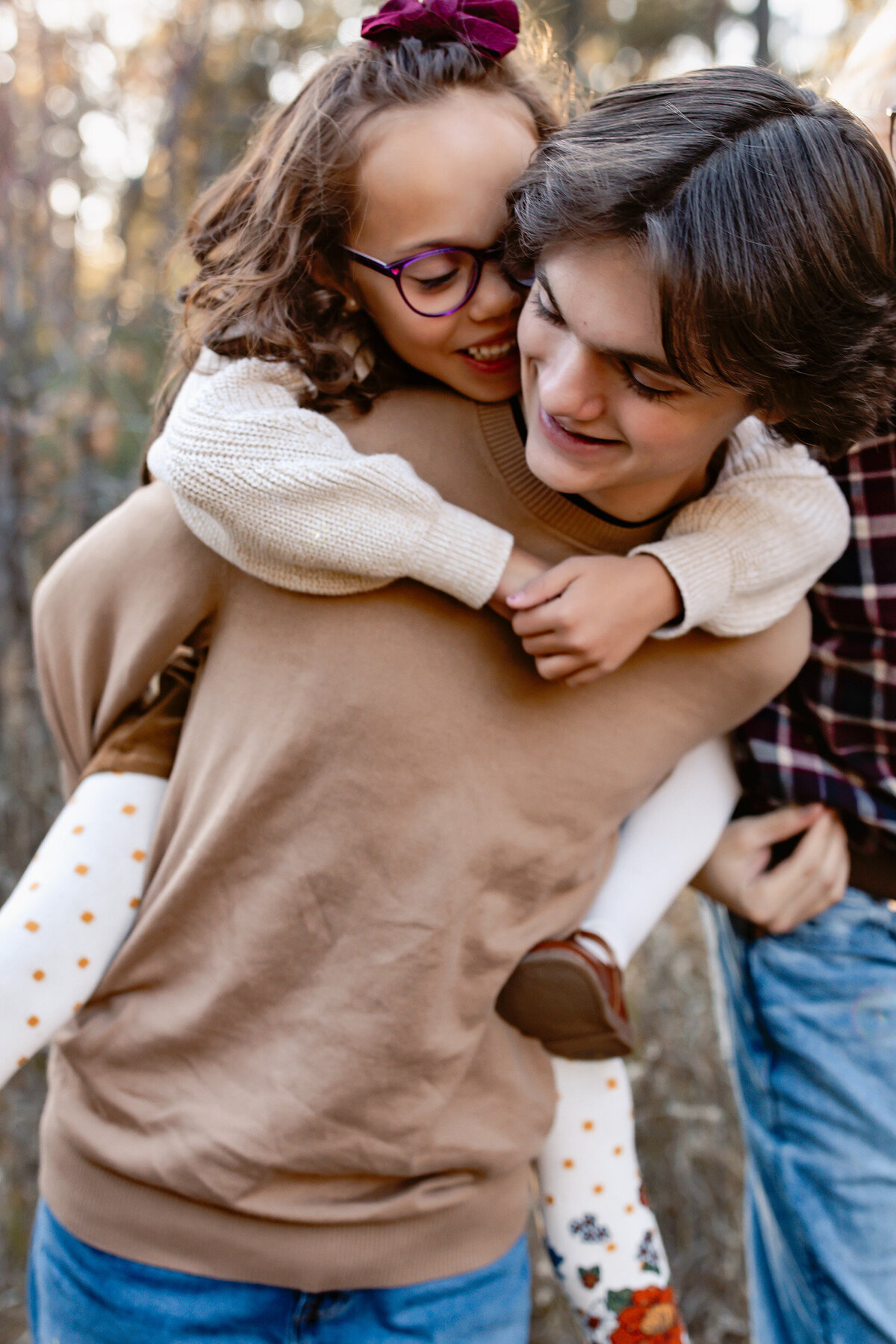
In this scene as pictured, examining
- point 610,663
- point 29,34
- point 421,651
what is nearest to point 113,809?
point 421,651

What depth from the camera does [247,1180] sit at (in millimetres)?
1238

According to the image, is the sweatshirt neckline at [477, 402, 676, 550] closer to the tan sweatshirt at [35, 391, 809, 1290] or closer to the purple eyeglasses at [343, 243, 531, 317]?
the tan sweatshirt at [35, 391, 809, 1290]

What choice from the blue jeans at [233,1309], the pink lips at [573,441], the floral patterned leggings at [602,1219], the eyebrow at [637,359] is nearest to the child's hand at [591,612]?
the pink lips at [573,441]

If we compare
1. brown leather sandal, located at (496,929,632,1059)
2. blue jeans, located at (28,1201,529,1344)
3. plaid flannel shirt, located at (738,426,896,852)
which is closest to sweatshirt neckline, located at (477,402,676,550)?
plaid flannel shirt, located at (738,426,896,852)

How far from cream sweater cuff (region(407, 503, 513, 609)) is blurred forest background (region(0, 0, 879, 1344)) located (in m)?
1.32

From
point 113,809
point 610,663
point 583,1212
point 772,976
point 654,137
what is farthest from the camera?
point 772,976

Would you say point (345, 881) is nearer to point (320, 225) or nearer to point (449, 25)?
point (320, 225)

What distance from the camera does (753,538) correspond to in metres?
1.24

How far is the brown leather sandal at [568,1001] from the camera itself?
131 centimetres

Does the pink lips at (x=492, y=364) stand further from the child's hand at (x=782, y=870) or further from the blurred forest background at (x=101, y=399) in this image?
the blurred forest background at (x=101, y=399)

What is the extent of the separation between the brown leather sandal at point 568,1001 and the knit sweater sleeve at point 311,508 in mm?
463

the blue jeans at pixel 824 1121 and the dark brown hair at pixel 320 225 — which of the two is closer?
the dark brown hair at pixel 320 225

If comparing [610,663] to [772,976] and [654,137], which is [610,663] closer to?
[654,137]

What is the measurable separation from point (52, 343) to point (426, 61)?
1.63m
